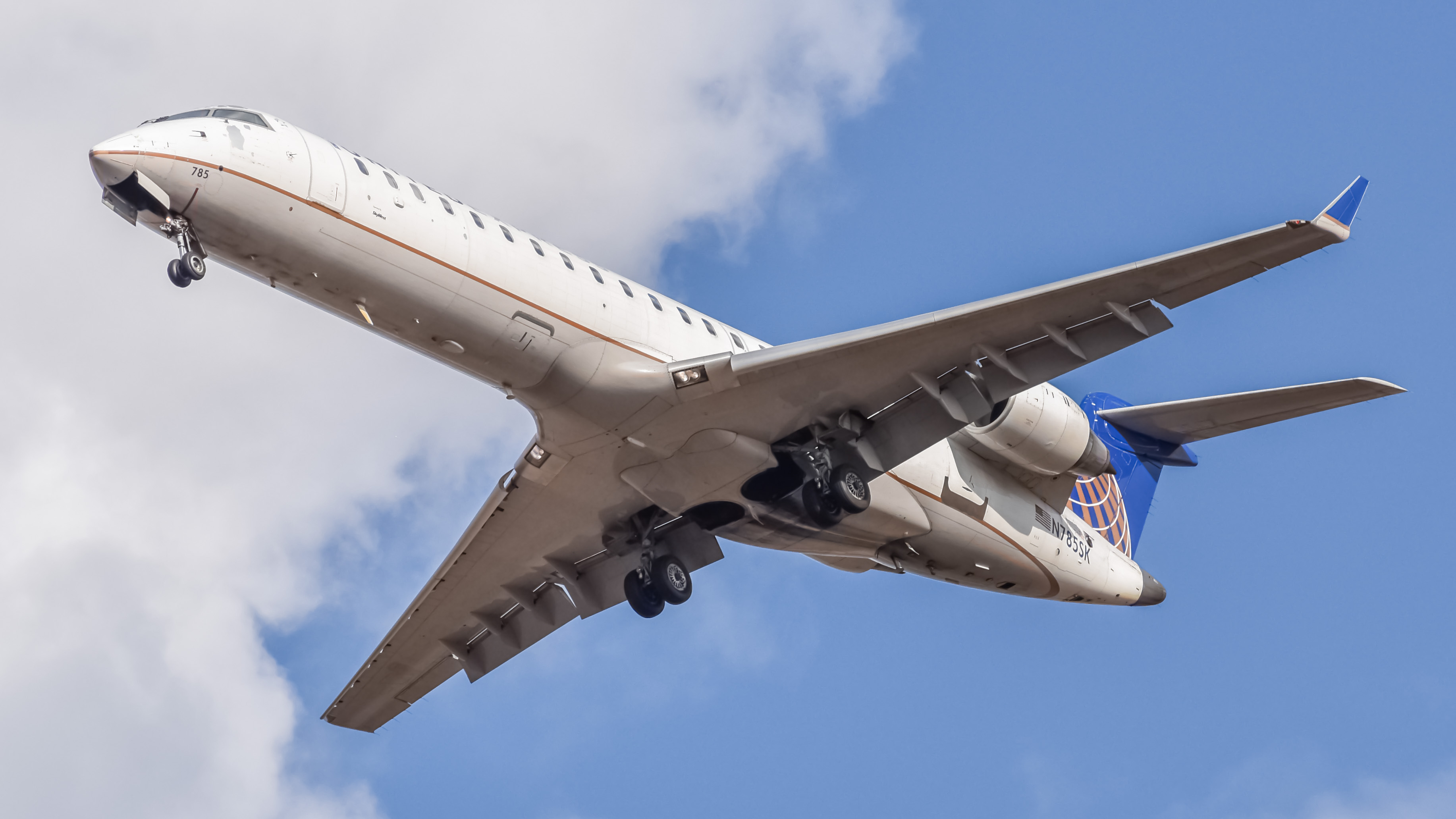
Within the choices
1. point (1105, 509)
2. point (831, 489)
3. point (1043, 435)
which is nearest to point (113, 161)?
point (831, 489)

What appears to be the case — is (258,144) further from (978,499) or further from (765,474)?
(978,499)

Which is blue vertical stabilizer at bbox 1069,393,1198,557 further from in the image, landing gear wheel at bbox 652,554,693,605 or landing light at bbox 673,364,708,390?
landing light at bbox 673,364,708,390

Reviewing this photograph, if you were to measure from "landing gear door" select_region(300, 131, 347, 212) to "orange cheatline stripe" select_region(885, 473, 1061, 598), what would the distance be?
26.0 feet

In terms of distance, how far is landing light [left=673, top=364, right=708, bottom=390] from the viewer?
17094mm

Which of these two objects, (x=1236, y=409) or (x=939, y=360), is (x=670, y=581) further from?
(x=1236, y=409)

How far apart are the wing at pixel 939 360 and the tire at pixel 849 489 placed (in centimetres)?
30

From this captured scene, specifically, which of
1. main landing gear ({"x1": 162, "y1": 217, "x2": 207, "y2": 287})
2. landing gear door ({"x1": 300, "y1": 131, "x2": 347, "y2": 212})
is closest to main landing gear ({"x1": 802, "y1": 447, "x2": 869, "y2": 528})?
landing gear door ({"x1": 300, "y1": 131, "x2": 347, "y2": 212})

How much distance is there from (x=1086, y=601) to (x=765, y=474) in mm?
7215

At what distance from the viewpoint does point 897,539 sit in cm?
2011

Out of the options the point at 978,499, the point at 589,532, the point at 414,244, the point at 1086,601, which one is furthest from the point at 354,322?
the point at 1086,601

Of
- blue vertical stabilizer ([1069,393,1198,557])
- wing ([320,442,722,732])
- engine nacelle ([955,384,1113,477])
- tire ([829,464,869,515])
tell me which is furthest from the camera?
blue vertical stabilizer ([1069,393,1198,557])

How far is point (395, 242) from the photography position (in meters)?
16.1

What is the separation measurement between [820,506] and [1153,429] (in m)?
7.02

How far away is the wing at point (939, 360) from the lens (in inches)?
632
